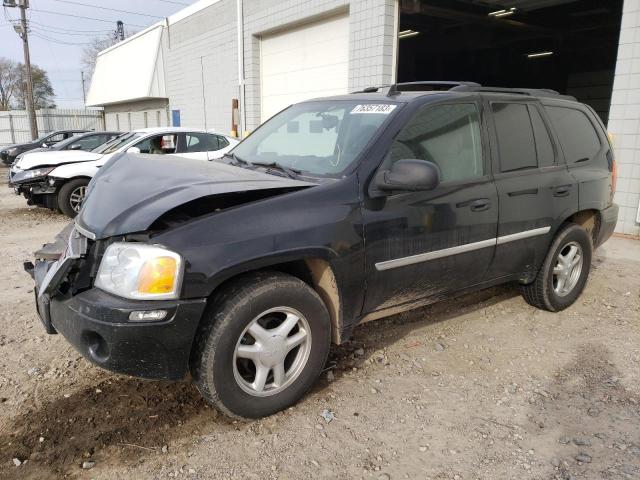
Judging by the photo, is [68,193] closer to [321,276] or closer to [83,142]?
[83,142]

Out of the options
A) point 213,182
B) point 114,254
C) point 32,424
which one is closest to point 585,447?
point 213,182

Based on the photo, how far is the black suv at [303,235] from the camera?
246cm

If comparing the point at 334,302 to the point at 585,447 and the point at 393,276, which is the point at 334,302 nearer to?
the point at 393,276

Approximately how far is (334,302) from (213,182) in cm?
98

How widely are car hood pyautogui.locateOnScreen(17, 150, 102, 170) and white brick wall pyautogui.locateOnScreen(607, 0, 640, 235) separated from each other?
8.43 metres

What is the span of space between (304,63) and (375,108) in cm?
964

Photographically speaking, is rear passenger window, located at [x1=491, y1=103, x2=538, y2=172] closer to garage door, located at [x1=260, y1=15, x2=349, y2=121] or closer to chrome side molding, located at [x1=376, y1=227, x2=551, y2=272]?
chrome side molding, located at [x1=376, y1=227, x2=551, y2=272]

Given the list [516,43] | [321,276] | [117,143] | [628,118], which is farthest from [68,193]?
[516,43]

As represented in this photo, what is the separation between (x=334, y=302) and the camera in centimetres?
298

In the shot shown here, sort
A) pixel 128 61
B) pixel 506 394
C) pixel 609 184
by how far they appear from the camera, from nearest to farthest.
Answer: pixel 506 394
pixel 609 184
pixel 128 61

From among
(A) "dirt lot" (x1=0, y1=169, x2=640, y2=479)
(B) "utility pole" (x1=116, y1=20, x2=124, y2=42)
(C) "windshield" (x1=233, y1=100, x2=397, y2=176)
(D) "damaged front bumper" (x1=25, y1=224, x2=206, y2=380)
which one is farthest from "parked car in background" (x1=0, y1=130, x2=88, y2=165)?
(B) "utility pole" (x1=116, y1=20, x2=124, y2=42)

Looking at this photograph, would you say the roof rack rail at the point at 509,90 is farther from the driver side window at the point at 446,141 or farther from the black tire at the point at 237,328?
the black tire at the point at 237,328

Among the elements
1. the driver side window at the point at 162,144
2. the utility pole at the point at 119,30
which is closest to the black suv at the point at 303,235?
the driver side window at the point at 162,144

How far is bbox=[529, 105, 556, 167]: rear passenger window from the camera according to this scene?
13.2 feet
